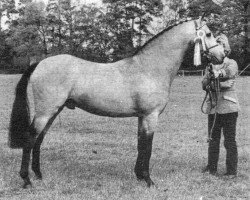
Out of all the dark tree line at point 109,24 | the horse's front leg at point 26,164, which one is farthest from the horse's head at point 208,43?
the dark tree line at point 109,24

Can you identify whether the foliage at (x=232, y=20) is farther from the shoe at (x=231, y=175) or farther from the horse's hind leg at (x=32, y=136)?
the horse's hind leg at (x=32, y=136)

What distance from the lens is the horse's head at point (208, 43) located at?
20.1ft

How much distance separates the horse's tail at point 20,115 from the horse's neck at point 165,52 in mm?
1840

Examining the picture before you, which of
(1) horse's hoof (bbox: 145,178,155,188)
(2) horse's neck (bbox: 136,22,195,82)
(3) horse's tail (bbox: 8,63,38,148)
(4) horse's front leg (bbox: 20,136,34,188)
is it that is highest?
(2) horse's neck (bbox: 136,22,195,82)

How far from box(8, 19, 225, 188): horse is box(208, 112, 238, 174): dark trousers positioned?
1.15 metres

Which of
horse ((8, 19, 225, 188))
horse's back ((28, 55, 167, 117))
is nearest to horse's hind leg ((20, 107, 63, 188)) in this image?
horse ((8, 19, 225, 188))

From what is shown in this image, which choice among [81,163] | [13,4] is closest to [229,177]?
[81,163]

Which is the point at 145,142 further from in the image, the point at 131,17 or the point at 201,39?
the point at 131,17

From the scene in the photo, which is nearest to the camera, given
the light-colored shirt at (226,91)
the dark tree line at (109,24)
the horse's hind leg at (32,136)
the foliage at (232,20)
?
the horse's hind leg at (32,136)

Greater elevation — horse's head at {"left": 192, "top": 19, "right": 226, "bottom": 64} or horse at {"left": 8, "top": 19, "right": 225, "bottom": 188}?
horse's head at {"left": 192, "top": 19, "right": 226, "bottom": 64}

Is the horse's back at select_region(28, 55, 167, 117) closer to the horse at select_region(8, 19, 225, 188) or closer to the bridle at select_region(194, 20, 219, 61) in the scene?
the horse at select_region(8, 19, 225, 188)

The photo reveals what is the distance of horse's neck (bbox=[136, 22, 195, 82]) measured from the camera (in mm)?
6281

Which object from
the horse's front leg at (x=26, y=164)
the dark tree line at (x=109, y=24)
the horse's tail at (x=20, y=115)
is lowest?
the dark tree line at (x=109, y=24)

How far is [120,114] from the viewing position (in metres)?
6.30
